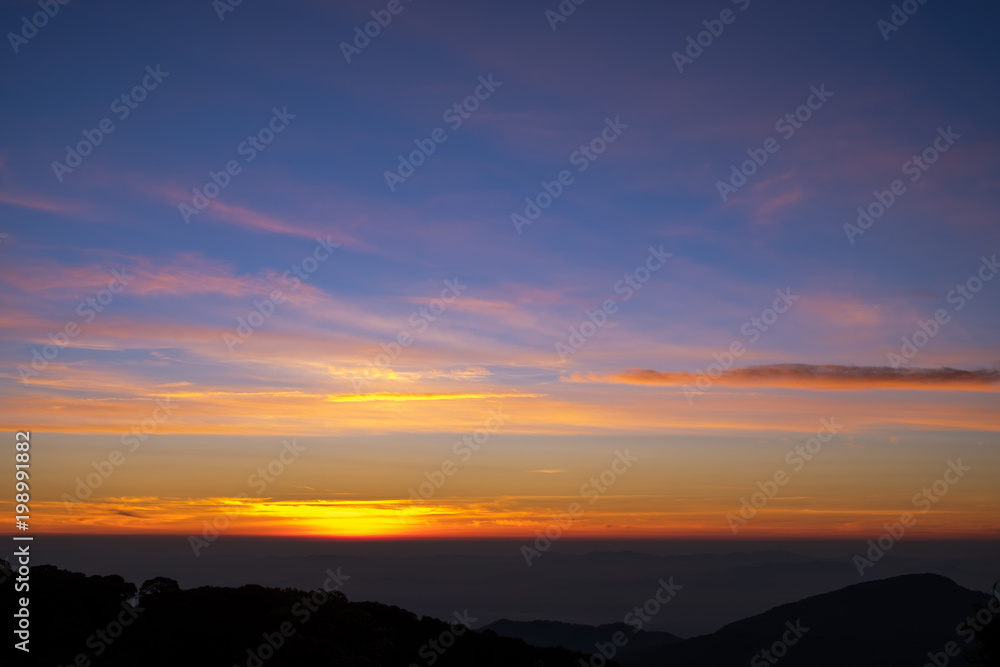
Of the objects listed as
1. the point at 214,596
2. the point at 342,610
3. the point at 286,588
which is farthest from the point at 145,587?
the point at 342,610

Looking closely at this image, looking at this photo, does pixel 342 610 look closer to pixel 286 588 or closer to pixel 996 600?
pixel 286 588

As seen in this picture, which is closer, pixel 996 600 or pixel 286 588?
pixel 996 600

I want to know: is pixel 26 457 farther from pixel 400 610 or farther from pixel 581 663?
pixel 581 663

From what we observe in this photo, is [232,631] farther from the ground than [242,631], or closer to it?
closer to it

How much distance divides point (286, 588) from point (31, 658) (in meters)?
20.0

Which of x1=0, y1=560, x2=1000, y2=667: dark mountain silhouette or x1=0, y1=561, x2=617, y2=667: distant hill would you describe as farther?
x1=0, y1=561, x2=617, y2=667: distant hill

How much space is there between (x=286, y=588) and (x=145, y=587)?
364 inches

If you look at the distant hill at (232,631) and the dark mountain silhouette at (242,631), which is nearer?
the dark mountain silhouette at (242,631)

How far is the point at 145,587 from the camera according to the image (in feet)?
158

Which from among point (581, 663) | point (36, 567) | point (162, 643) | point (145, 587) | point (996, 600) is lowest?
point (36, 567)

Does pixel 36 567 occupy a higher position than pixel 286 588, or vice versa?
pixel 286 588

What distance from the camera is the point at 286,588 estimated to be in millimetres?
51250

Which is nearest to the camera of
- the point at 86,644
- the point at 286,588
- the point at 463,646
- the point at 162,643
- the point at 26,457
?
the point at 26,457

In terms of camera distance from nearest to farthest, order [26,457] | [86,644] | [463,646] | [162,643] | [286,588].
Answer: [26,457] < [86,644] < [162,643] < [463,646] < [286,588]
